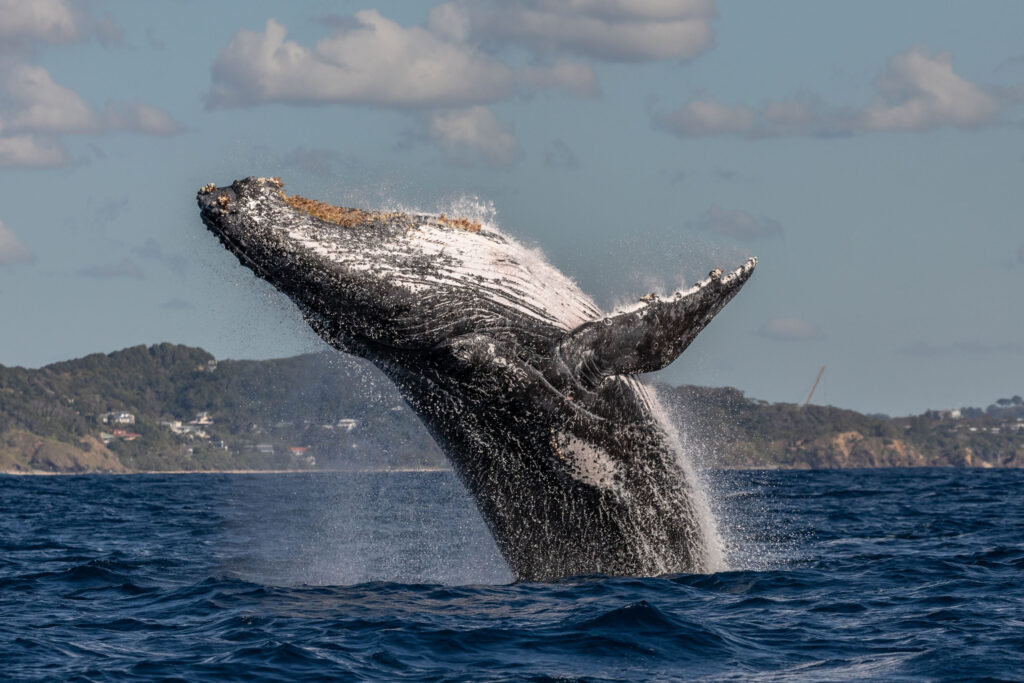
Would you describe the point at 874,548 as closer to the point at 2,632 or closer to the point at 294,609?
the point at 294,609

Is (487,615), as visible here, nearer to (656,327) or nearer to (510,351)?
(510,351)

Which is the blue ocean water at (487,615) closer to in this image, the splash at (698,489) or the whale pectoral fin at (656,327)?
the splash at (698,489)

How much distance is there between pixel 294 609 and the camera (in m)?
11.6

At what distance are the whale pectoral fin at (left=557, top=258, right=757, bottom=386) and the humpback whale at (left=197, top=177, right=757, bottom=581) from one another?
0.04ft

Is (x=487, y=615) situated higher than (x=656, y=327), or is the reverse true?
(x=656, y=327)

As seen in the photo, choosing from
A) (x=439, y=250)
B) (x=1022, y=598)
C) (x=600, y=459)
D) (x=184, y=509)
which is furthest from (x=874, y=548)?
(x=184, y=509)

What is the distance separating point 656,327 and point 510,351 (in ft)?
4.21

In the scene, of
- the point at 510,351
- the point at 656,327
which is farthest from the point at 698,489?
the point at 510,351

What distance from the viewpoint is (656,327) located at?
9.91 m

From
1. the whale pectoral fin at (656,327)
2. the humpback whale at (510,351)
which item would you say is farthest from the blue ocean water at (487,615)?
the whale pectoral fin at (656,327)

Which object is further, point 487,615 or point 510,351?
point 487,615

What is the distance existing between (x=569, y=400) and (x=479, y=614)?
6.77 feet

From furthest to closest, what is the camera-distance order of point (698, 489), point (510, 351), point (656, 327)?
point (698, 489) < point (510, 351) < point (656, 327)

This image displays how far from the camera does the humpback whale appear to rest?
10.2m
